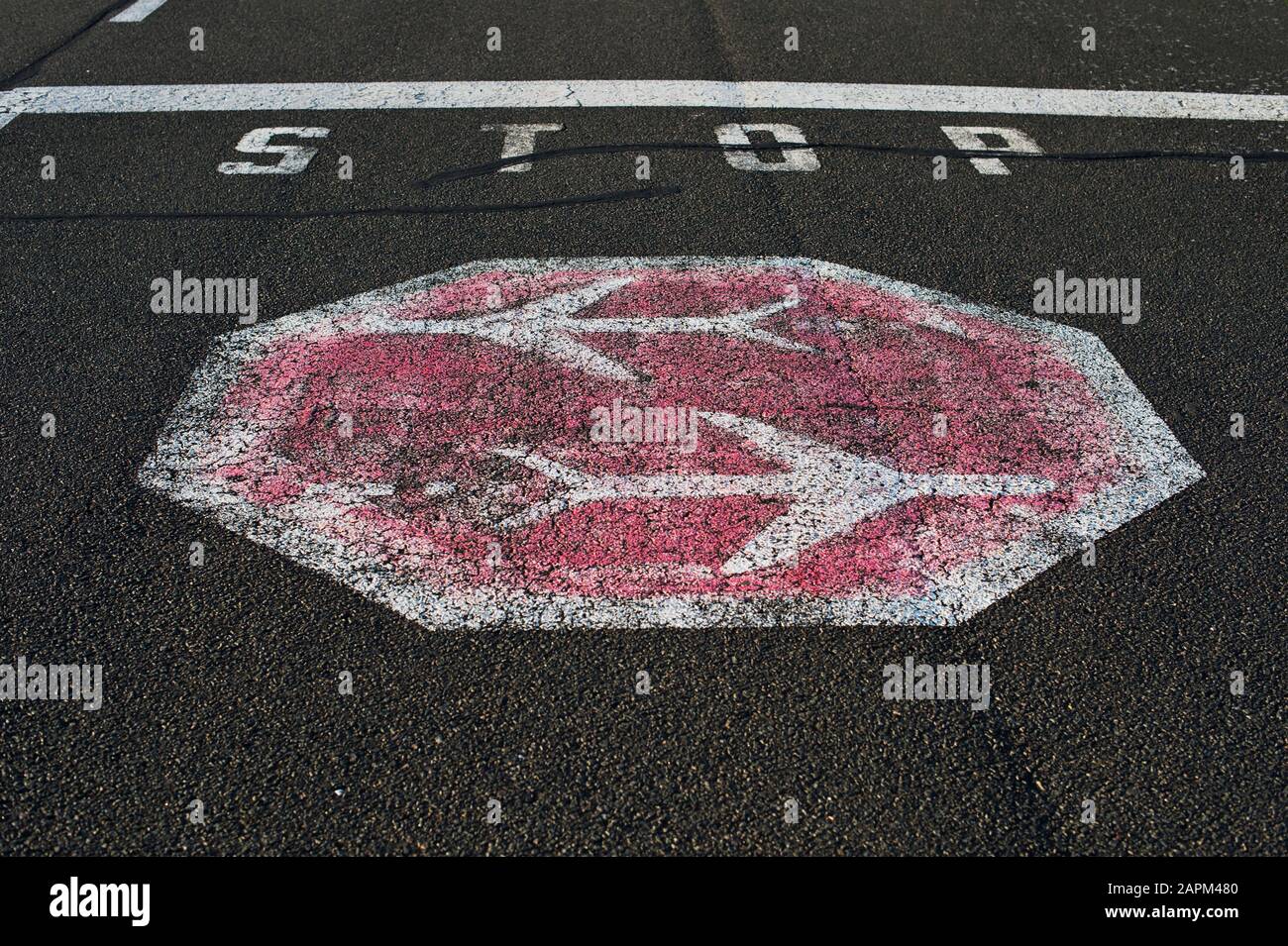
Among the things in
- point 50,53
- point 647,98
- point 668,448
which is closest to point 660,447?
point 668,448

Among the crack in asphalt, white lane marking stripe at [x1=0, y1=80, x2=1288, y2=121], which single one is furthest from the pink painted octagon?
the crack in asphalt

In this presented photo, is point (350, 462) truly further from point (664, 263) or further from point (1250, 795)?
point (1250, 795)

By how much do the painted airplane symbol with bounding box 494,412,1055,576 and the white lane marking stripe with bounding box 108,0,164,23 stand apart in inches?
274

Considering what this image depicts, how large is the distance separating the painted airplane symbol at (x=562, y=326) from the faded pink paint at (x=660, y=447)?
0.06 meters

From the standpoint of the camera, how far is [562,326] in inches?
209

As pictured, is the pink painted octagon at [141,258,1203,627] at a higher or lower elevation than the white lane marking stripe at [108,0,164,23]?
lower

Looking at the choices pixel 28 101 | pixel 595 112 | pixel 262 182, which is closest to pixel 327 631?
pixel 262 182

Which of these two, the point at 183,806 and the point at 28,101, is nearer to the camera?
the point at 183,806

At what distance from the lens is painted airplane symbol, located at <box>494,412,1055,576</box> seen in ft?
13.3

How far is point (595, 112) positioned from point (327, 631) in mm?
4943

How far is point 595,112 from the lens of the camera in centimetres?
772

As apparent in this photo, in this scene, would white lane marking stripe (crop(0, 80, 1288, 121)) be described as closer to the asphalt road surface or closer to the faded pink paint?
the asphalt road surface
